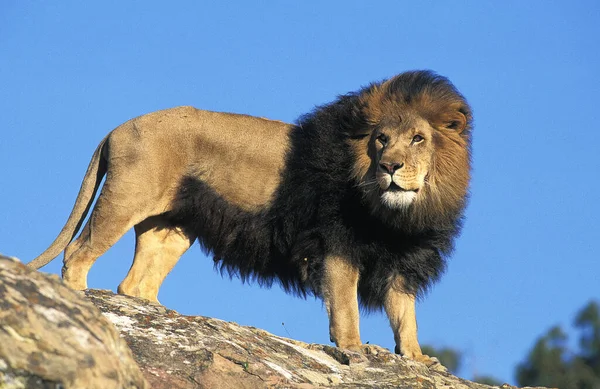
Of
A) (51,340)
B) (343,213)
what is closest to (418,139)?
(343,213)

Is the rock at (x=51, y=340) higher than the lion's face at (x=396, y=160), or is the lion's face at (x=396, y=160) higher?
the lion's face at (x=396, y=160)

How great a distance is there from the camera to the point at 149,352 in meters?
5.54

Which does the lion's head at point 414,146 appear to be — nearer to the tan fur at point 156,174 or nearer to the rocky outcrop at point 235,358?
the tan fur at point 156,174

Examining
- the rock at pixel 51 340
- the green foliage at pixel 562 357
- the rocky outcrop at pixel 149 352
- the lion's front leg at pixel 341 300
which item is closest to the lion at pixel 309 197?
the lion's front leg at pixel 341 300

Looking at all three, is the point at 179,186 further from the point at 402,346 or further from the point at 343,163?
the point at 402,346

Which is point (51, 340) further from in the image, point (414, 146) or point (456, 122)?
point (456, 122)

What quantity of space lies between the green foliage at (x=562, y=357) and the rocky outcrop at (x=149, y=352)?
13.4m

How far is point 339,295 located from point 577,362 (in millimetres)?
14972

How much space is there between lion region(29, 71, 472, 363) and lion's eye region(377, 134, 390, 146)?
10 millimetres

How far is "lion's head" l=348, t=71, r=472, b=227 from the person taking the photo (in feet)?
24.2

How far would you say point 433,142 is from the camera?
759 cm

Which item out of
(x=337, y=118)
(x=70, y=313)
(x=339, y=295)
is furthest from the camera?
(x=337, y=118)

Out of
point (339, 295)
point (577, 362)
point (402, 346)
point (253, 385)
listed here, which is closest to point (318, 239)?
point (339, 295)

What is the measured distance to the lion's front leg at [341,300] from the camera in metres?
7.32
